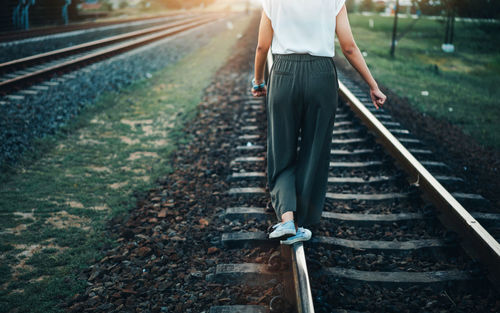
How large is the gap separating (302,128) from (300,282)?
3.38 ft

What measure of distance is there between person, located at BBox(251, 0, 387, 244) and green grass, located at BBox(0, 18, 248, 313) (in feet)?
5.09

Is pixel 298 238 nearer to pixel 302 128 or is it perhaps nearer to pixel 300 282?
pixel 300 282

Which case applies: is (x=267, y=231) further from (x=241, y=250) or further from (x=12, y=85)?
(x=12, y=85)

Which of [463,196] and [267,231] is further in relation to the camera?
[463,196]

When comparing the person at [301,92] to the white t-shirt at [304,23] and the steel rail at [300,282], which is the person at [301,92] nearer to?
the white t-shirt at [304,23]

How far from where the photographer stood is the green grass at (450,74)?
689cm

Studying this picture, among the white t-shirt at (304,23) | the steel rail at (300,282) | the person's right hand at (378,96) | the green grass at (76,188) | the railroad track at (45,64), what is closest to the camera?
the steel rail at (300,282)

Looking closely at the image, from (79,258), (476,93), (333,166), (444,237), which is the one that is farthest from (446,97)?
(79,258)

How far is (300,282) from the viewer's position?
7.86 ft

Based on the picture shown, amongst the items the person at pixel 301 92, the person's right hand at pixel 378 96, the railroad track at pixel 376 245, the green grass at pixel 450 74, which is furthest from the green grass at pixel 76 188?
the green grass at pixel 450 74

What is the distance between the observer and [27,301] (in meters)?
2.62

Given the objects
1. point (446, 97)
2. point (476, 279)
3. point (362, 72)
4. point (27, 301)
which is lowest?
point (27, 301)

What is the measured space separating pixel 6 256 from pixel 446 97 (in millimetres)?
8023

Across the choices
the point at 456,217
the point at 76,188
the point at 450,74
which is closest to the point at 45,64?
the point at 76,188
